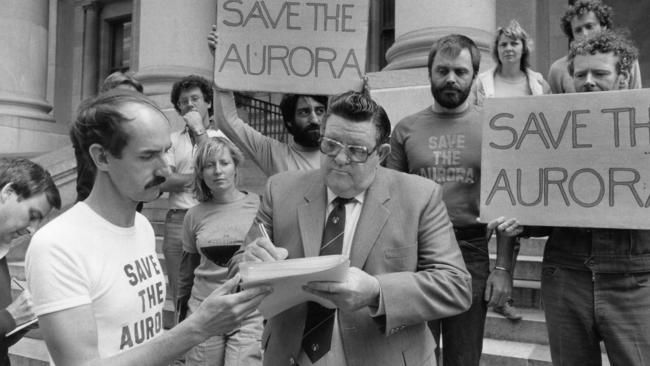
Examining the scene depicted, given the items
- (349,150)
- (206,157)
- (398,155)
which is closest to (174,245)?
(206,157)

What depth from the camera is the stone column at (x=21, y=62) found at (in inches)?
508

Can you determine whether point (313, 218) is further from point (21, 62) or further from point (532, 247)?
point (21, 62)

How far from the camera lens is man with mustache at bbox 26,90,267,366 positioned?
1660 mm

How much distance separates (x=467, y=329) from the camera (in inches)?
128

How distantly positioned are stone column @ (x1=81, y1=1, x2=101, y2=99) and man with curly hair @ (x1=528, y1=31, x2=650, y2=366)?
54.7ft

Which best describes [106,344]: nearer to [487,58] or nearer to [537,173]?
[537,173]

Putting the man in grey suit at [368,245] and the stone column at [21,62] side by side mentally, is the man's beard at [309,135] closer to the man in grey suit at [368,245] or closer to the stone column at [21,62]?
the man in grey suit at [368,245]

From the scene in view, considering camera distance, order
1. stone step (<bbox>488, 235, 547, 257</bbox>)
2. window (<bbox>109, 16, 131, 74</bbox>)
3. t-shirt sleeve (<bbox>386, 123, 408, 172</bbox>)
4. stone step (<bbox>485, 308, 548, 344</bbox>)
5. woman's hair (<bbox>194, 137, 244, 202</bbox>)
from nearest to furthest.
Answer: t-shirt sleeve (<bbox>386, 123, 408, 172</bbox>) < woman's hair (<bbox>194, 137, 244, 202</bbox>) < stone step (<bbox>485, 308, 548, 344</bbox>) < stone step (<bbox>488, 235, 547, 257</bbox>) < window (<bbox>109, 16, 131, 74</bbox>)

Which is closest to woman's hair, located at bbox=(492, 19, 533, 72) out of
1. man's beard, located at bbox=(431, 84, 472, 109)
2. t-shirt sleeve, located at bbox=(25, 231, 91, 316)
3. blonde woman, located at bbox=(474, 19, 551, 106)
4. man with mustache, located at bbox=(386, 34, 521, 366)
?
blonde woman, located at bbox=(474, 19, 551, 106)

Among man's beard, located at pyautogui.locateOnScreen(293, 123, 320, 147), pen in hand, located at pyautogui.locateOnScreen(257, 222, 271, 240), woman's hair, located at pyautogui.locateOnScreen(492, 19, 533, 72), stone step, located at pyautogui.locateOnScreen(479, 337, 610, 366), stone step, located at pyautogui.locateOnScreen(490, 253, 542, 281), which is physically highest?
woman's hair, located at pyautogui.locateOnScreen(492, 19, 533, 72)

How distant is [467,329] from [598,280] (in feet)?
2.44

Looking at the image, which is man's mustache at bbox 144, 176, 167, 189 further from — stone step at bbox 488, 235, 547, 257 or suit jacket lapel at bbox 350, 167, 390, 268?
stone step at bbox 488, 235, 547, 257

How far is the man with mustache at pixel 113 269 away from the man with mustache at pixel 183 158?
2.84 meters

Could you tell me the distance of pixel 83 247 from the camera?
1.77 m
